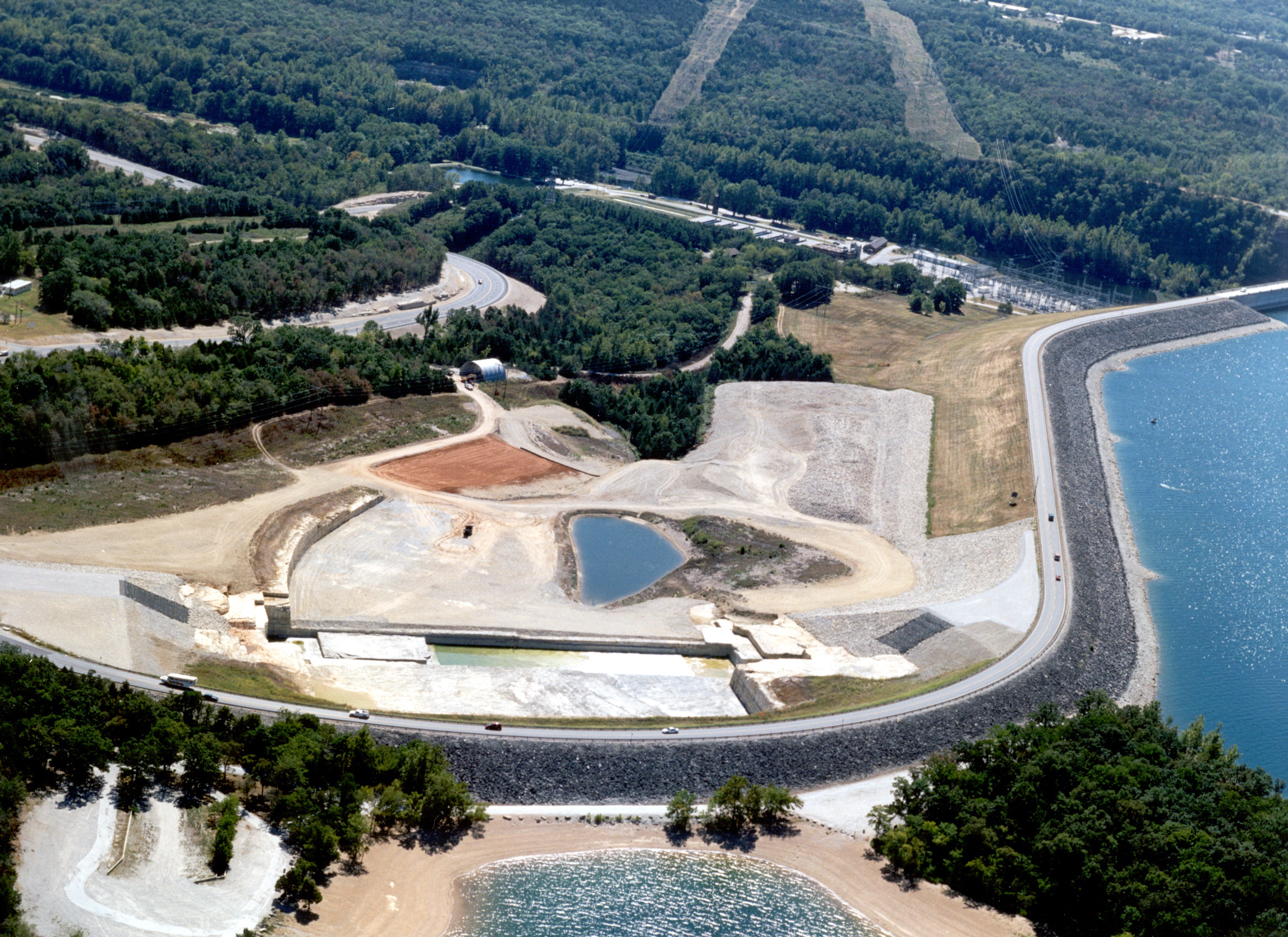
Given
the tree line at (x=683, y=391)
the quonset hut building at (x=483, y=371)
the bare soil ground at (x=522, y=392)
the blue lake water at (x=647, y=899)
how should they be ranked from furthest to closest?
the quonset hut building at (x=483, y=371) < the bare soil ground at (x=522, y=392) < the tree line at (x=683, y=391) < the blue lake water at (x=647, y=899)

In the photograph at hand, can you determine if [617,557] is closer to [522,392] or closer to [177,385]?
[522,392]

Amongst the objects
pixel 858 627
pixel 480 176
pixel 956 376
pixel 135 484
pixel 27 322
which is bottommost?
pixel 858 627

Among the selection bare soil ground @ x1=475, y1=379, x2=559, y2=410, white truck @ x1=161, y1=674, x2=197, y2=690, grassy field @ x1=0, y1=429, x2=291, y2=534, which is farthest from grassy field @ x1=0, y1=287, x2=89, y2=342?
white truck @ x1=161, y1=674, x2=197, y2=690

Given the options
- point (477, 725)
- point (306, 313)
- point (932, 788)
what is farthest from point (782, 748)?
point (306, 313)

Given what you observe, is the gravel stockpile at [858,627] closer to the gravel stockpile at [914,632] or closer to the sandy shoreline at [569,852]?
the gravel stockpile at [914,632]

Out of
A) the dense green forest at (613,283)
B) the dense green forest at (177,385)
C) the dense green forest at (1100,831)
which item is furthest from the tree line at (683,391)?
the dense green forest at (1100,831)

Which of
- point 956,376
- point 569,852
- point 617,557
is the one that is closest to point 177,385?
point 617,557

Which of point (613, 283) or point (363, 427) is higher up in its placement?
point (613, 283)
